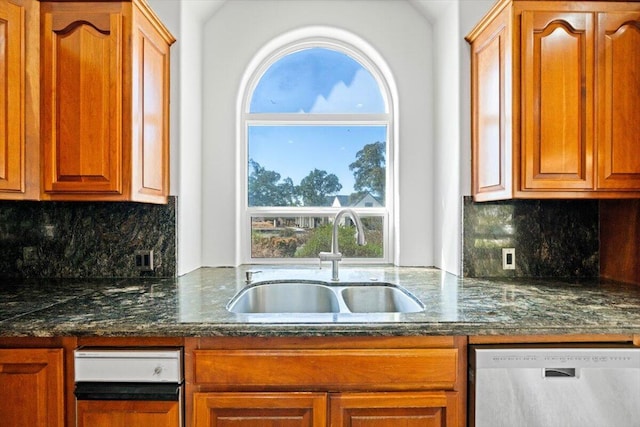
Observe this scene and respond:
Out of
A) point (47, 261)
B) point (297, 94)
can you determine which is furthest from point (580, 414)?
point (47, 261)

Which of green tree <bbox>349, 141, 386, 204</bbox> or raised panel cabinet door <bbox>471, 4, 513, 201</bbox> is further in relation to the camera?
green tree <bbox>349, 141, 386, 204</bbox>

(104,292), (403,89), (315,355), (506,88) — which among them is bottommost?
(315,355)

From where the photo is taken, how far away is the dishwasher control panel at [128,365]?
4.13 feet

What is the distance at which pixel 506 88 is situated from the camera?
1.73 m

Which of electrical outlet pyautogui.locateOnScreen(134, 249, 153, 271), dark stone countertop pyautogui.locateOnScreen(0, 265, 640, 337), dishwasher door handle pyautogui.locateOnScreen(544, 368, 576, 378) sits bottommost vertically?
dishwasher door handle pyautogui.locateOnScreen(544, 368, 576, 378)

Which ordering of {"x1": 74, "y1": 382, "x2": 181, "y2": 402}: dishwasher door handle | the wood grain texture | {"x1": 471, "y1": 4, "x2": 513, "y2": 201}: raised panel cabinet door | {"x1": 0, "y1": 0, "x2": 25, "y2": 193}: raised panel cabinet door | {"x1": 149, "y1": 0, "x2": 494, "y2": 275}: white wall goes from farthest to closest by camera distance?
{"x1": 149, "y1": 0, "x2": 494, "y2": 275}: white wall
the wood grain texture
{"x1": 471, "y1": 4, "x2": 513, "y2": 201}: raised panel cabinet door
{"x1": 0, "y1": 0, "x2": 25, "y2": 193}: raised panel cabinet door
{"x1": 74, "y1": 382, "x2": 181, "y2": 402}: dishwasher door handle

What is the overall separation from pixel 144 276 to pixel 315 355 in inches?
47.7

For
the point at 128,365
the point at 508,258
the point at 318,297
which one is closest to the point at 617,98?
the point at 508,258

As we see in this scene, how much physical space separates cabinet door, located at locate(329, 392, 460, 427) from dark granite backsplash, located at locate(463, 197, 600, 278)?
90 cm

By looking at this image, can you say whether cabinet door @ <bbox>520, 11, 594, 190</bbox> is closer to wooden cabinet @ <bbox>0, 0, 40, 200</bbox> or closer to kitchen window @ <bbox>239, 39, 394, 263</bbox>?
kitchen window @ <bbox>239, 39, 394, 263</bbox>

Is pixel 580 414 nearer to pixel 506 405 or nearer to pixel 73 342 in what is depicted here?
pixel 506 405

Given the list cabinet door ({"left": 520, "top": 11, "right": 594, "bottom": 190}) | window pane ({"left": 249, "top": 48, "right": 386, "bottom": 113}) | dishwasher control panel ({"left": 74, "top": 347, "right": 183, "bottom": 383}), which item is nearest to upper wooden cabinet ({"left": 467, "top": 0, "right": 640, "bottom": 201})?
cabinet door ({"left": 520, "top": 11, "right": 594, "bottom": 190})

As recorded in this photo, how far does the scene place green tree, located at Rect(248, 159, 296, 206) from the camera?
2.56m

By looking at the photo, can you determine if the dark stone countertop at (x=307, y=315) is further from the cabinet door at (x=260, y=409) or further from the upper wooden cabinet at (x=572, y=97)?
the upper wooden cabinet at (x=572, y=97)
